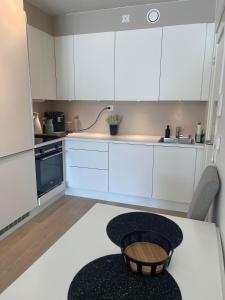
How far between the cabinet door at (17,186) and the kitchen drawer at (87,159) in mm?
763

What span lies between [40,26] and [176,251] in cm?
327

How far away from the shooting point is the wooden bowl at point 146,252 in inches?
30.9

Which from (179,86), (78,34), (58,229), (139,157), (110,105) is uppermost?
(78,34)

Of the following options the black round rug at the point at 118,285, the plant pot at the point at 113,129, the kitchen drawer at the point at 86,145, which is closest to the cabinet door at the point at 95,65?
the plant pot at the point at 113,129

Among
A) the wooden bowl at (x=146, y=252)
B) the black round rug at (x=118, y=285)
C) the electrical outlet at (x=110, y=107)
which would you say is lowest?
the black round rug at (x=118, y=285)

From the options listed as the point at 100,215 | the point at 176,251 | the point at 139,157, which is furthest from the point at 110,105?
the point at 176,251

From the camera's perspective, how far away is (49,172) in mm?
3084

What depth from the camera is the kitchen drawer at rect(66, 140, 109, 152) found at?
124 inches

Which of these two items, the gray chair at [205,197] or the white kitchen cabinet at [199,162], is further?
the white kitchen cabinet at [199,162]

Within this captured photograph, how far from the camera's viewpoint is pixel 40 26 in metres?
A: 3.16

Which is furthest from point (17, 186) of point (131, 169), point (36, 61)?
point (36, 61)

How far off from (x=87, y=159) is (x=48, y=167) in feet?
1.78

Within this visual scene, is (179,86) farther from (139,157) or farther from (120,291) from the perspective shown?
(120,291)

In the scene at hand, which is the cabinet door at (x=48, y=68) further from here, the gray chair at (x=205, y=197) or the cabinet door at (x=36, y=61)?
the gray chair at (x=205, y=197)
